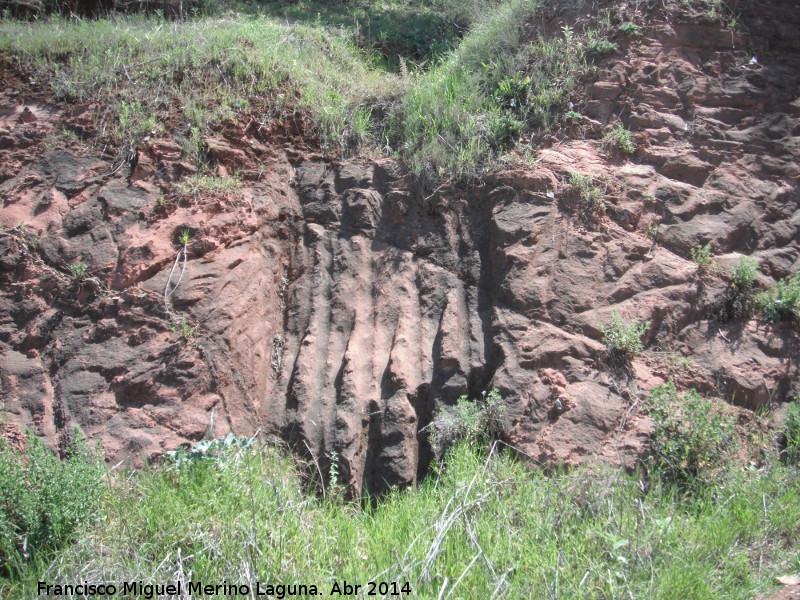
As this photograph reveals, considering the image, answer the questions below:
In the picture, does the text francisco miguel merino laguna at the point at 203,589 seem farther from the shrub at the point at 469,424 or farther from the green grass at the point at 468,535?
the shrub at the point at 469,424

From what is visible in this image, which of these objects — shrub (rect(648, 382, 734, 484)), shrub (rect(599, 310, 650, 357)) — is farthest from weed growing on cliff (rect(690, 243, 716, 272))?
shrub (rect(648, 382, 734, 484))

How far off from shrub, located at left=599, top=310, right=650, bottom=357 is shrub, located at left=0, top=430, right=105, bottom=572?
11.6 feet

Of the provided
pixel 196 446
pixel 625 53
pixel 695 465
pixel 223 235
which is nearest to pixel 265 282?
pixel 223 235

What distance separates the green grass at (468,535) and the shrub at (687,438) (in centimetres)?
12

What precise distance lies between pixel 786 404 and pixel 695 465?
111 cm

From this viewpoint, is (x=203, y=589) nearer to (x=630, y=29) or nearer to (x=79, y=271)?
(x=79, y=271)

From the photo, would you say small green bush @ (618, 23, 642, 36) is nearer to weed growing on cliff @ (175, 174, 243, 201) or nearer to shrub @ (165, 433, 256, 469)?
weed growing on cliff @ (175, 174, 243, 201)

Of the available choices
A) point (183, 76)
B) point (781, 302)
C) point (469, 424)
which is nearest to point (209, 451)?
point (469, 424)

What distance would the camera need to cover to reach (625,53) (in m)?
5.97

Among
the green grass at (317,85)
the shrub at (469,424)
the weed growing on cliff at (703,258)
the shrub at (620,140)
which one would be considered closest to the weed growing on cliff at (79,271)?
the green grass at (317,85)

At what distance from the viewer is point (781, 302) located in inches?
185

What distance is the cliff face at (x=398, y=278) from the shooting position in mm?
4488

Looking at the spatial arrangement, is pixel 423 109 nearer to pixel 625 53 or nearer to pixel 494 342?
pixel 625 53

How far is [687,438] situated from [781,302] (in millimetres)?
1535
